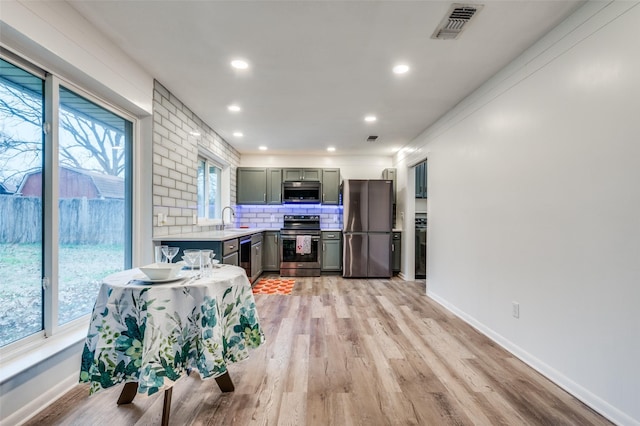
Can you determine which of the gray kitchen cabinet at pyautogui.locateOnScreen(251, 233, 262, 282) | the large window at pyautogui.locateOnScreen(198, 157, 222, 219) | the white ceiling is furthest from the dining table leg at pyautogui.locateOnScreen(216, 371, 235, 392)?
the large window at pyautogui.locateOnScreen(198, 157, 222, 219)

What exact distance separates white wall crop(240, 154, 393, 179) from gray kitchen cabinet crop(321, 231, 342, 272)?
1374 mm

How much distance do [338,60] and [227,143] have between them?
318 cm

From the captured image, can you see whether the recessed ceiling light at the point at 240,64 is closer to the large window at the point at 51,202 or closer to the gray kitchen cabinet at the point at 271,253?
the large window at the point at 51,202

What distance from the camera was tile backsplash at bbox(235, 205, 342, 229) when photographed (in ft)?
19.3

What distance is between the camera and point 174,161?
3.04m

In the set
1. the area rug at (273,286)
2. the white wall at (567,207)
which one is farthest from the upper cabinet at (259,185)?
the white wall at (567,207)

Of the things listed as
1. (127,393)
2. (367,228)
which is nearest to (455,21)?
(127,393)

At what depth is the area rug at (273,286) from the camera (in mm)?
4177

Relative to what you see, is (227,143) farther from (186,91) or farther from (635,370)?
(635,370)

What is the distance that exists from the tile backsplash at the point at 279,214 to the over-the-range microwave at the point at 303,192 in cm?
29

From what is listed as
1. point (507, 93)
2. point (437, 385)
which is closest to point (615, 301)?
point (437, 385)

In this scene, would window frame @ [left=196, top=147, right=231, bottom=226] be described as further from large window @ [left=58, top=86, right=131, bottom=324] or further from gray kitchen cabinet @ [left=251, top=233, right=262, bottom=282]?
large window @ [left=58, top=86, right=131, bottom=324]

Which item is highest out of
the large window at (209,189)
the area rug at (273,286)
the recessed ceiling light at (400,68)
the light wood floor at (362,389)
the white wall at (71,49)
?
the recessed ceiling light at (400,68)

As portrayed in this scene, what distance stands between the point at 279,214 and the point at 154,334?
4679 millimetres
